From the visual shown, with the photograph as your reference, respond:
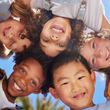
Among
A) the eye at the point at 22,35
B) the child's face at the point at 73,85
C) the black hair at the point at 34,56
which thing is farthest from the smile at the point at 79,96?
the eye at the point at 22,35

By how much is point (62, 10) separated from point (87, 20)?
0.24ft

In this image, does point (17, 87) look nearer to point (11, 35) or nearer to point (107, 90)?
point (11, 35)

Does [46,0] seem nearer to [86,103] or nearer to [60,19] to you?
[60,19]

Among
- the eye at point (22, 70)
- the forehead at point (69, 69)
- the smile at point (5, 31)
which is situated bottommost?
the forehead at point (69, 69)

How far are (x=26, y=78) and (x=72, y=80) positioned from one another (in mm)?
123

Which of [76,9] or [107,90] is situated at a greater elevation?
[76,9]

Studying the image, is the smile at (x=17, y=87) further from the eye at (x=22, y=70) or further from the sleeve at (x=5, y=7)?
the sleeve at (x=5, y=7)

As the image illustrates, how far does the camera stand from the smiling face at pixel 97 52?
0.97 metres

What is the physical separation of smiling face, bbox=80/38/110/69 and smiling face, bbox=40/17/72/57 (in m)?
0.06

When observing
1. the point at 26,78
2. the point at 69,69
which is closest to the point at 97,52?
the point at 69,69

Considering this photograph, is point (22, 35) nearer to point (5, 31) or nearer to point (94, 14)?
point (5, 31)

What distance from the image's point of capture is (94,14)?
0.96 meters

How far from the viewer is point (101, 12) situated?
0.96 meters

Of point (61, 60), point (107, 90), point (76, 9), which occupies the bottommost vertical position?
point (107, 90)
